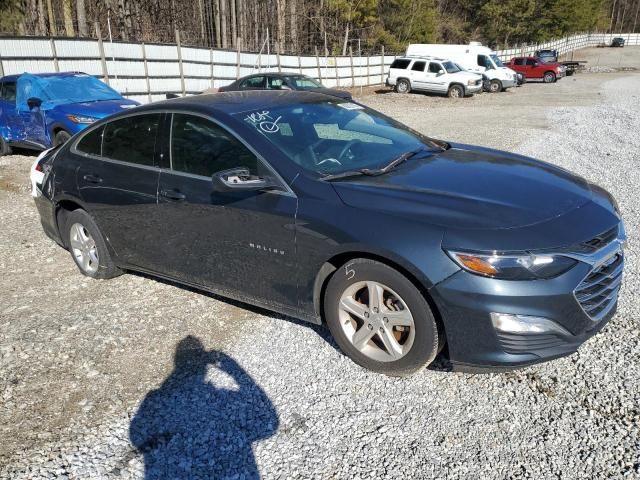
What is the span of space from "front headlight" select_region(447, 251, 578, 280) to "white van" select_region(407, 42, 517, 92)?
2848cm

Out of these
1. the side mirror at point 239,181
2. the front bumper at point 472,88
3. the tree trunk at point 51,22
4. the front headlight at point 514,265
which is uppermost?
the tree trunk at point 51,22

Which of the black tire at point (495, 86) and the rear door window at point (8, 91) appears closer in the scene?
the rear door window at point (8, 91)

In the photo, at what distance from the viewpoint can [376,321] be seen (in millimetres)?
3158

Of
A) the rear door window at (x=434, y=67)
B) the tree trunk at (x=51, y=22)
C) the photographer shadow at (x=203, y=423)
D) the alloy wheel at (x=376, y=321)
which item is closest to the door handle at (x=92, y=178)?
the photographer shadow at (x=203, y=423)

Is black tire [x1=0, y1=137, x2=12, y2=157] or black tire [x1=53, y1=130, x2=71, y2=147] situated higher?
black tire [x1=53, y1=130, x2=71, y2=147]

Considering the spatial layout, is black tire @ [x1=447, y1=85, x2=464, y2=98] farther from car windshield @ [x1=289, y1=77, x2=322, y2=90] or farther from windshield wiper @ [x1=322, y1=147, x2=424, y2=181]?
windshield wiper @ [x1=322, y1=147, x2=424, y2=181]

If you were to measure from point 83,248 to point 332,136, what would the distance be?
2.53m

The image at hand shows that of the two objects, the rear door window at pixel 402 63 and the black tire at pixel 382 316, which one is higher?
the rear door window at pixel 402 63

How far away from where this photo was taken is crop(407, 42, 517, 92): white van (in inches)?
1149

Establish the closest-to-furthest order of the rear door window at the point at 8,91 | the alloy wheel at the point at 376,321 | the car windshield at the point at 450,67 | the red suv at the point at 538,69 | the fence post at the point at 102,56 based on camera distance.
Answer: the alloy wheel at the point at 376,321
the rear door window at the point at 8,91
the fence post at the point at 102,56
the car windshield at the point at 450,67
the red suv at the point at 538,69

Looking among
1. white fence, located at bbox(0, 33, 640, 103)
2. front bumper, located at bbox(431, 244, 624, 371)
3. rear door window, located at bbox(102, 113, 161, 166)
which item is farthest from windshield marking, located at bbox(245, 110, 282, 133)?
white fence, located at bbox(0, 33, 640, 103)

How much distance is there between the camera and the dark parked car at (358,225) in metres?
2.82

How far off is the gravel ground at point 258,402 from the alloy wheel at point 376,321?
0.20m

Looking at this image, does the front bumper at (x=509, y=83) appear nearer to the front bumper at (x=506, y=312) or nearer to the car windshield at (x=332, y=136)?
the car windshield at (x=332, y=136)
